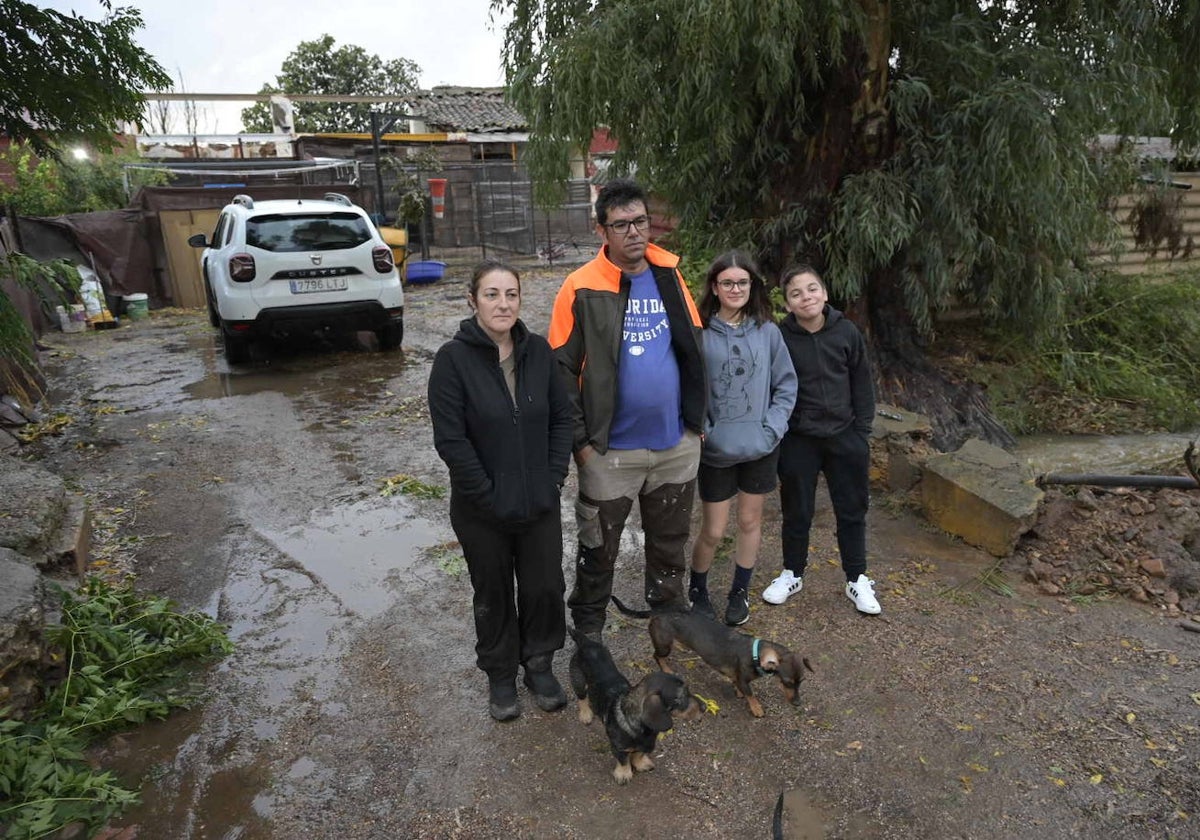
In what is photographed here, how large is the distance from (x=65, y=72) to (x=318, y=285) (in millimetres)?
4639

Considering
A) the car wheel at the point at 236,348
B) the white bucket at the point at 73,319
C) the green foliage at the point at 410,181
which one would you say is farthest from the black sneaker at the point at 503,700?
the green foliage at the point at 410,181

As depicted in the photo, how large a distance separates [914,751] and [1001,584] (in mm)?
1632

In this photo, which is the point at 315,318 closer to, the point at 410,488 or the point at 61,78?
the point at 410,488

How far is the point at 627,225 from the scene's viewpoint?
3.15m

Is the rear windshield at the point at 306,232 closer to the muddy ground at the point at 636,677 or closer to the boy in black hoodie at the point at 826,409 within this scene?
the muddy ground at the point at 636,677

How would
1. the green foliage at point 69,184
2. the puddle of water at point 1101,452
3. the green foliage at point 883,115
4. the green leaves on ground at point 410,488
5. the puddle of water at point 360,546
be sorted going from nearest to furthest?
the puddle of water at point 360,546, the green leaves on ground at point 410,488, the green foliage at point 883,115, the puddle of water at point 1101,452, the green foliage at point 69,184

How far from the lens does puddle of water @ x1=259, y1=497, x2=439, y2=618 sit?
4.34 metres

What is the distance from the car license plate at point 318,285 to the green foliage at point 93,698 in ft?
16.4

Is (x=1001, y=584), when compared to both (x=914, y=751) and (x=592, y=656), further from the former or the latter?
(x=592, y=656)

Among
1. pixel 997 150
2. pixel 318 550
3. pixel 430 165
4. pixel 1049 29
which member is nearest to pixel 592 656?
pixel 318 550

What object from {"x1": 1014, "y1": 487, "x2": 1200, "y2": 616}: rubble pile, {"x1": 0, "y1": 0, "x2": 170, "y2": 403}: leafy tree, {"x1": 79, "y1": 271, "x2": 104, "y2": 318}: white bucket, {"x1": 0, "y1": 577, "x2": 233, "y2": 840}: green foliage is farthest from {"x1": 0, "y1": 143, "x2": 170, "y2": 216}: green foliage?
{"x1": 1014, "y1": 487, "x2": 1200, "y2": 616}: rubble pile

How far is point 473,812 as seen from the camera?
2.76 m

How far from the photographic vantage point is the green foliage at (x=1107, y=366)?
793cm

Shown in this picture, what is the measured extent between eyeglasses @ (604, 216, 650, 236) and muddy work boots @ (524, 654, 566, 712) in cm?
174
